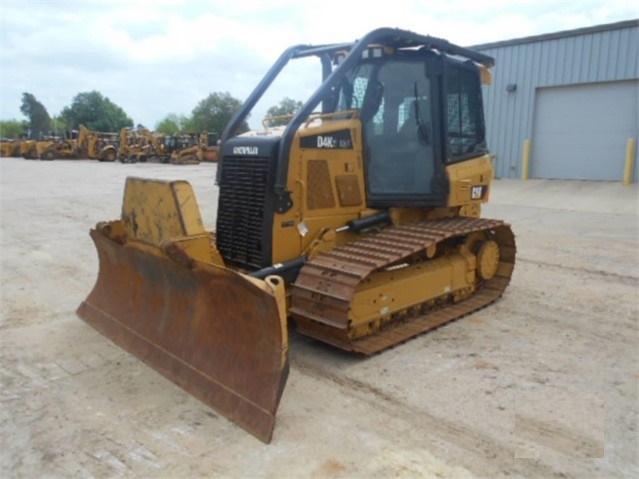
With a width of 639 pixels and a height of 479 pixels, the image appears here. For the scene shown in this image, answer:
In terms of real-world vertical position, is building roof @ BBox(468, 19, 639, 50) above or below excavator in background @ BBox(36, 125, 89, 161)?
above

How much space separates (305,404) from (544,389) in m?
1.65

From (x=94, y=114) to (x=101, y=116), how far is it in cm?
94

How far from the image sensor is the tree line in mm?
61750

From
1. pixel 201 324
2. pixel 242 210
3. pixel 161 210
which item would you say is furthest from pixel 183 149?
pixel 201 324

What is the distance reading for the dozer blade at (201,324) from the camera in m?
3.38

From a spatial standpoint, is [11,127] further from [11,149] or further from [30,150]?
[30,150]

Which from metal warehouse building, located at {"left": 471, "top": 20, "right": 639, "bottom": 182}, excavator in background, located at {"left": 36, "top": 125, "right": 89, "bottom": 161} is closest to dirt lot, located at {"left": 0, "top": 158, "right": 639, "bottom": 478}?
metal warehouse building, located at {"left": 471, "top": 20, "right": 639, "bottom": 182}

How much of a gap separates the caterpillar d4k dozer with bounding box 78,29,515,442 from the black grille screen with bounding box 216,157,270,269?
0.02 m

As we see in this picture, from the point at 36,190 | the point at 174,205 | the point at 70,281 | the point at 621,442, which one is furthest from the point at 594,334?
the point at 36,190

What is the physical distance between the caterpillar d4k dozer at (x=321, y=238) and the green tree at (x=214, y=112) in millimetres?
57664

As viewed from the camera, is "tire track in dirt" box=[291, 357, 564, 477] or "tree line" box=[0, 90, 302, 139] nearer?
"tire track in dirt" box=[291, 357, 564, 477]

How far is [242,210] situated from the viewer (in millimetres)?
4719

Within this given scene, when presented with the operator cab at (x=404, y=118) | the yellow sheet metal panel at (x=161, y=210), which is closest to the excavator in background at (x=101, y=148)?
the operator cab at (x=404, y=118)

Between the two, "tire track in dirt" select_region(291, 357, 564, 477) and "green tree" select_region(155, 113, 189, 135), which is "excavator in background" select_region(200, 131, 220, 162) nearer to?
"tire track in dirt" select_region(291, 357, 564, 477)
